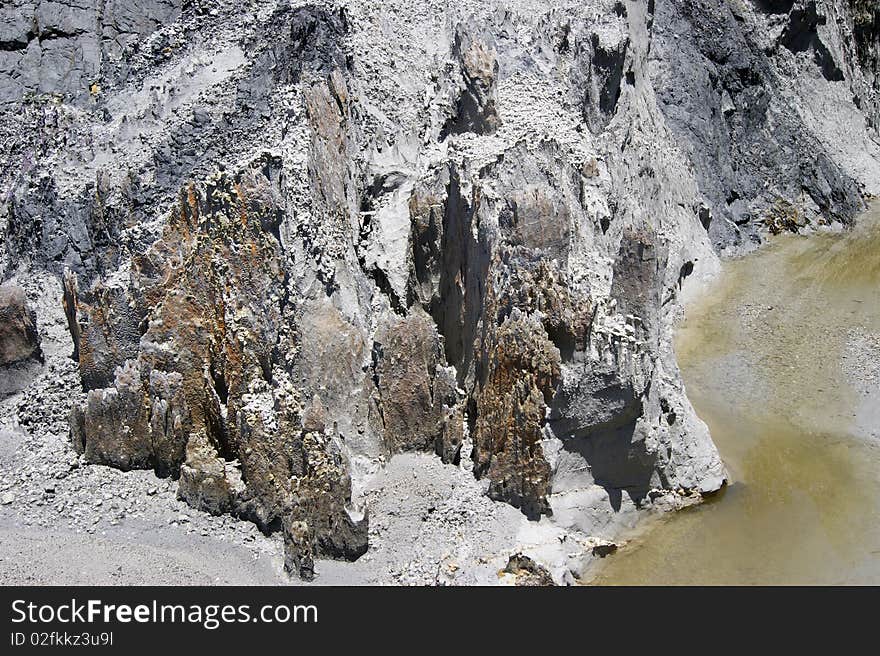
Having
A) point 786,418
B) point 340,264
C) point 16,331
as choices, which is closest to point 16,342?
point 16,331

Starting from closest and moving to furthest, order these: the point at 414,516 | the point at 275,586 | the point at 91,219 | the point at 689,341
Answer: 1. the point at 275,586
2. the point at 414,516
3. the point at 91,219
4. the point at 689,341

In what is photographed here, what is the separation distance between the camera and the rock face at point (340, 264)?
833 inches

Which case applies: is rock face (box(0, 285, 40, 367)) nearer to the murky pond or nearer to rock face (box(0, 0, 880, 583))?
rock face (box(0, 0, 880, 583))

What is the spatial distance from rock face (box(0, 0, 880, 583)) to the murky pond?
1276 mm

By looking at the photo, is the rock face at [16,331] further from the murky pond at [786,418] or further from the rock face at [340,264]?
the murky pond at [786,418]

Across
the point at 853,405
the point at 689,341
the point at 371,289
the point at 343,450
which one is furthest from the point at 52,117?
the point at 853,405

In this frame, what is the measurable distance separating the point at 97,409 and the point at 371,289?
20.2 ft

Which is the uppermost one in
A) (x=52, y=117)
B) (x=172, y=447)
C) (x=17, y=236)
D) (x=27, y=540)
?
(x=52, y=117)

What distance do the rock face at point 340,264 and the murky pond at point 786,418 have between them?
1276 mm

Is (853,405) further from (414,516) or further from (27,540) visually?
(27,540)

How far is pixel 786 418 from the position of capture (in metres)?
26.4

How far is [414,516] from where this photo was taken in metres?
21.3

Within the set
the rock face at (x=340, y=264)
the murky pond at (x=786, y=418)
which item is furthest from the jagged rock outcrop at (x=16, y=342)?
the murky pond at (x=786, y=418)

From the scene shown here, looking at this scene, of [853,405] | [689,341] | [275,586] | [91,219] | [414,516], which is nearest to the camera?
[275,586]
